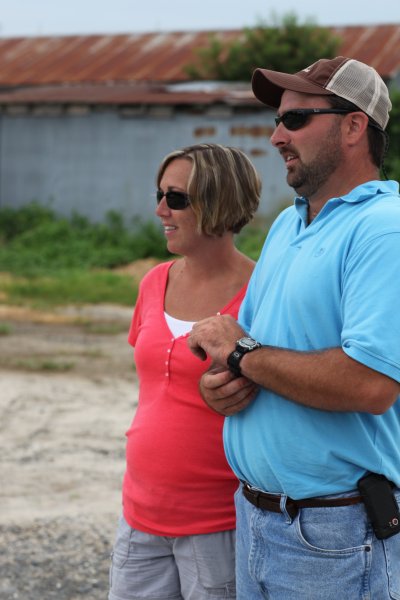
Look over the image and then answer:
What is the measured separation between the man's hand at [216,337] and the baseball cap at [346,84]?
0.62 m

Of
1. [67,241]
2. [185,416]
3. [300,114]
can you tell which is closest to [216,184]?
[300,114]

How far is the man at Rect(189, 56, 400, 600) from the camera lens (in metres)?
2.09

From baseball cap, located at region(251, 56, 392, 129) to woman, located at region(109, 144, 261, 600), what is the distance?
530 millimetres

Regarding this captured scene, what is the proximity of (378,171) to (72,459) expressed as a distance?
4.61 m

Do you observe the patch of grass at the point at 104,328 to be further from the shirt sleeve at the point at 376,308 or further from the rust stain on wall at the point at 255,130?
the shirt sleeve at the point at 376,308

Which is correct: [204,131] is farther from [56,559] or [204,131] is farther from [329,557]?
[329,557]

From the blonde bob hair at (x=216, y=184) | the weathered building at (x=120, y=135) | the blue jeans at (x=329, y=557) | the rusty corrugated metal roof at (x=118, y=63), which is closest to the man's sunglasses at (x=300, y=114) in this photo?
the blonde bob hair at (x=216, y=184)

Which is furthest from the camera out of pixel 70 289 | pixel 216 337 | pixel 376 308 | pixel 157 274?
pixel 70 289

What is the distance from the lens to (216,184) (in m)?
2.88

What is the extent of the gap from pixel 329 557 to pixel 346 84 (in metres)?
1.14

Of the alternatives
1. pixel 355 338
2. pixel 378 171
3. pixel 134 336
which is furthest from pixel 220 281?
pixel 355 338

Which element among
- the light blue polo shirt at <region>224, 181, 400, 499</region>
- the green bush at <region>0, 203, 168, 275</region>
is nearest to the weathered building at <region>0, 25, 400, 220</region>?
the green bush at <region>0, 203, 168, 275</region>

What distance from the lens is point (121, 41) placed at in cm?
2588

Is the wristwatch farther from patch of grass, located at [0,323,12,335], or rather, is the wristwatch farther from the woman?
patch of grass, located at [0,323,12,335]
